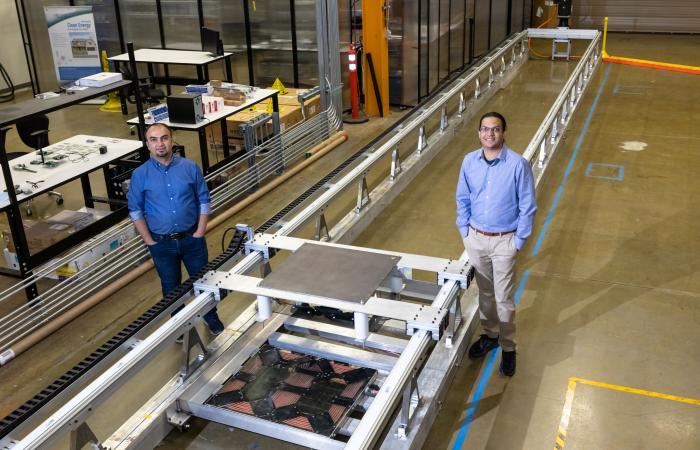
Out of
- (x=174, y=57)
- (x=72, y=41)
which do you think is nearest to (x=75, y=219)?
(x=174, y=57)

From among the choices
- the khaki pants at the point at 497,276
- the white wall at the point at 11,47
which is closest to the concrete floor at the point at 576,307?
the khaki pants at the point at 497,276

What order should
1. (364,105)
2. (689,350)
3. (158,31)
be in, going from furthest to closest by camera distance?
(158,31) → (364,105) → (689,350)

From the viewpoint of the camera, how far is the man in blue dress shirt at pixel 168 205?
15.2ft

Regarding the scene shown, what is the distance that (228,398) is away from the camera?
165 inches

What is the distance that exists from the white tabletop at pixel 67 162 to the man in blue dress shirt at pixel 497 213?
3.78 metres

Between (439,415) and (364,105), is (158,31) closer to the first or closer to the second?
(364,105)

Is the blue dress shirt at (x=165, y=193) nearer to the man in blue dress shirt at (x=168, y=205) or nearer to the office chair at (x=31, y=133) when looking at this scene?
the man in blue dress shirt at (x=168, y=205)

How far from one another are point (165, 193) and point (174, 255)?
0.49m

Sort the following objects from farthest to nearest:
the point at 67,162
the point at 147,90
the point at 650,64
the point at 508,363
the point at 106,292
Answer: the point at 650,64 < the point at 147,90 < the point at 67,162 < the point at 106,292 < the point at 508,363

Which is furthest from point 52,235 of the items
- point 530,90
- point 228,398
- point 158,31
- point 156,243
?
point 530,90

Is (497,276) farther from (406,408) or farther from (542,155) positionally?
(542,155)

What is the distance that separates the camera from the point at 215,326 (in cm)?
516

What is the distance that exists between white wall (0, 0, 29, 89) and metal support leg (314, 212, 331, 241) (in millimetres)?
9783

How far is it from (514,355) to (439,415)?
2.31 ft
